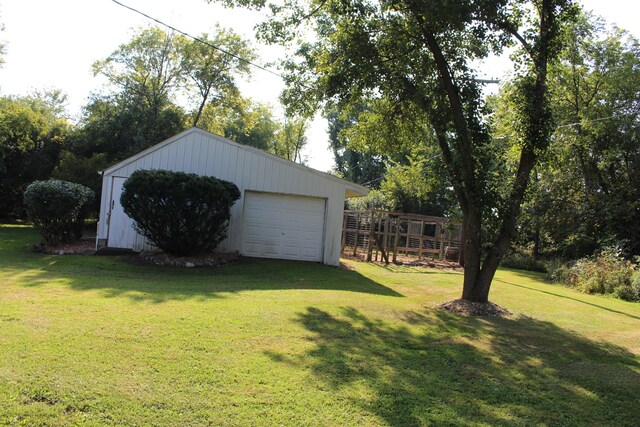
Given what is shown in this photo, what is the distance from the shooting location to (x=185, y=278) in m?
10.8

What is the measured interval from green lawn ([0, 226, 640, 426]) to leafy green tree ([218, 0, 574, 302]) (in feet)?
7.33

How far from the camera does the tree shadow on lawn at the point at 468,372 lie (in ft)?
13.4

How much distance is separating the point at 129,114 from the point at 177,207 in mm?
16736

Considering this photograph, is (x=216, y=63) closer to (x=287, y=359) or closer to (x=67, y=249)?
(x=67, y=249)

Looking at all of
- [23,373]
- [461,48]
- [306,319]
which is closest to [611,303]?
[461,48]

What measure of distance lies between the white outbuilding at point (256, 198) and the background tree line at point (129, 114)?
895cm

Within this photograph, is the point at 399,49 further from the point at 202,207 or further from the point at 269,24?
the point at 202,207

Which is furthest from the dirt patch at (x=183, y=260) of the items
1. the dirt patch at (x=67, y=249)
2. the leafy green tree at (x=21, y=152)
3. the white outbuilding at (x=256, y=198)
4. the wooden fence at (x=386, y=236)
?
the leafy green tree at (x=21, y=152)

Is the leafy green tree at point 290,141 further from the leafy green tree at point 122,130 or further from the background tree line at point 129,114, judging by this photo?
the leafy green tree at point 122,130

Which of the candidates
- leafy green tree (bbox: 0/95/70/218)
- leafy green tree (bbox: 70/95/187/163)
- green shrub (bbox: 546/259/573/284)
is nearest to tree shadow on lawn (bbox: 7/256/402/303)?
green shrub (bbox: 546/259/573/284)

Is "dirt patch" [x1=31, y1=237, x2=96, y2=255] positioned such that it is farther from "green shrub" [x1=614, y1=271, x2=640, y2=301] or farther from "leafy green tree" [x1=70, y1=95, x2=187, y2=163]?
"green shrub" [x1=614, y1=271, x2=640, y2=301]

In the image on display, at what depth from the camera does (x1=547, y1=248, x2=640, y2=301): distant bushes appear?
44.8ft

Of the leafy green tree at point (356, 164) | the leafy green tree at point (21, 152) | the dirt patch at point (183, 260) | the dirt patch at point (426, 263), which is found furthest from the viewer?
the leafy green tree at point (356, 164)

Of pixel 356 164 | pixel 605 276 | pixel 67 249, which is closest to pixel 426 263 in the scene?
pixel 605 276
